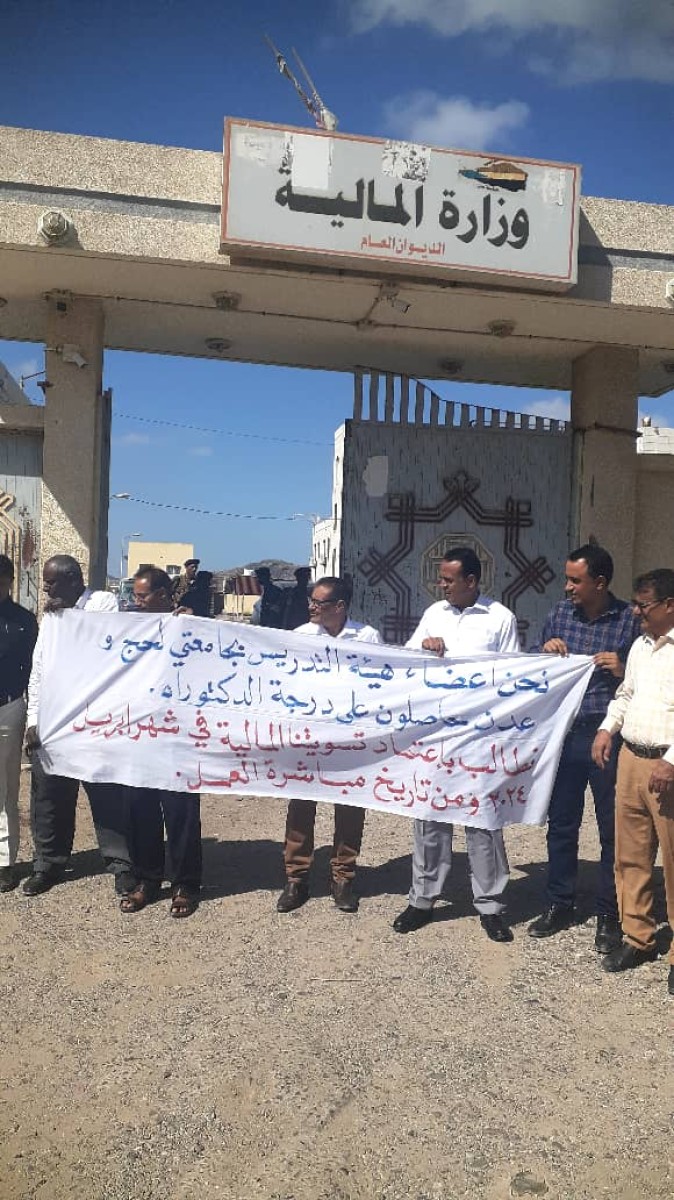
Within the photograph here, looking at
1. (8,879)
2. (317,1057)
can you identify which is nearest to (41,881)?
(8,879)

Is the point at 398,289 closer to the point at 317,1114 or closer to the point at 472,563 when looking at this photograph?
the point at 472,563

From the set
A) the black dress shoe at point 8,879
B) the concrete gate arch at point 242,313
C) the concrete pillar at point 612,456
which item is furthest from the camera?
the concrete pillar at point 612,456

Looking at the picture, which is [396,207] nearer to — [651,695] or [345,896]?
[651,695]

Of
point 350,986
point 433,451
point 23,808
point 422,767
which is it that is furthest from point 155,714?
point 433,451

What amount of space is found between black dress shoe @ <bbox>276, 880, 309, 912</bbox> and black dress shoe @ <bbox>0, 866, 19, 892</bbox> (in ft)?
4.73

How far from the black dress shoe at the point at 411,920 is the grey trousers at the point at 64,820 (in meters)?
1.49

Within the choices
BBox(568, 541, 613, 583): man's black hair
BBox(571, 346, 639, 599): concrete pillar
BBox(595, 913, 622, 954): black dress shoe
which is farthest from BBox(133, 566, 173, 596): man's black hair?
BBox(571, 346, 639, 599): concrete pillar

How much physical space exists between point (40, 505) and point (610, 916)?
5838 mm

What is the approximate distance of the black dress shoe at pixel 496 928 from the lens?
4305 millimetres

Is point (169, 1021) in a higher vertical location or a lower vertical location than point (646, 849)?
lower

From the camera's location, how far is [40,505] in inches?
312

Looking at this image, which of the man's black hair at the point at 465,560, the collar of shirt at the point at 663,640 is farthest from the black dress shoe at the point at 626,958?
the man's black hair at the point at 465,560

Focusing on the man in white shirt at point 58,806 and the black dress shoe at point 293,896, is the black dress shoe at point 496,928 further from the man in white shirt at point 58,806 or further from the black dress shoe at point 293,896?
the man in white shirt at point 58,806

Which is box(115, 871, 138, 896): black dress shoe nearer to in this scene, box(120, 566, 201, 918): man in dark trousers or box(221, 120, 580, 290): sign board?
box(120, 566, 201, 918): man in dark trousers
